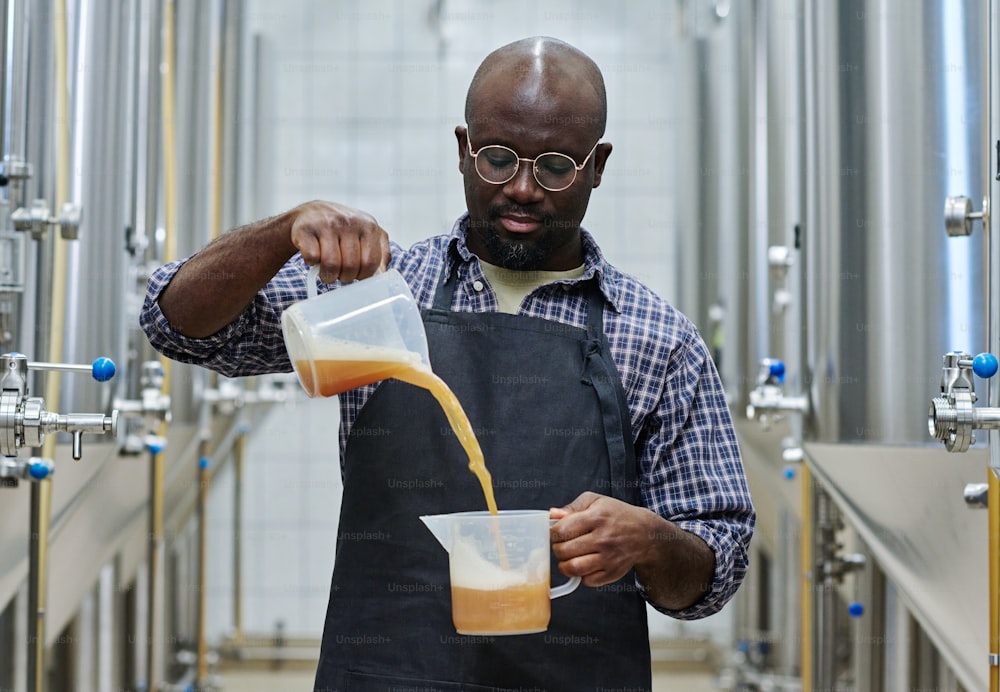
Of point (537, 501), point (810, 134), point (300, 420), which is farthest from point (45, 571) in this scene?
point (300, 420)

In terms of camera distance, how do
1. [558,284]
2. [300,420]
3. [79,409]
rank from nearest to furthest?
[558,284], [79,409], [300,420]

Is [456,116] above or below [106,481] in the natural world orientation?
above

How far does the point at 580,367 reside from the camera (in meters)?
1.67

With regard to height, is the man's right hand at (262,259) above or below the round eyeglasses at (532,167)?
below

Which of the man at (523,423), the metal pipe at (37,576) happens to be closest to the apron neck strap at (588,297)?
the man at (523,423)

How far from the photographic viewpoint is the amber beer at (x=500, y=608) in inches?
53.2

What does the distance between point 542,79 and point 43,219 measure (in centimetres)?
119

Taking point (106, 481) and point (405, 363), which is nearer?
point (405, 363)

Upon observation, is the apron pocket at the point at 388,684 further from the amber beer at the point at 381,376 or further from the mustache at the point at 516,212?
the mustache at the point at 516,212

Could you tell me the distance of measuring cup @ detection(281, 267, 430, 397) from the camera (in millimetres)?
1372

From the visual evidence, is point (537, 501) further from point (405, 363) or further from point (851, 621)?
point (851, 621)

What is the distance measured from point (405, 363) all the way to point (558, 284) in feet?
1.20

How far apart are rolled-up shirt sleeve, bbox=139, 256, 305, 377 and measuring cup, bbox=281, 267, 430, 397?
0.21 m

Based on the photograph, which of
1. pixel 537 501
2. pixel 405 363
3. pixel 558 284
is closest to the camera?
pixel 405 363
